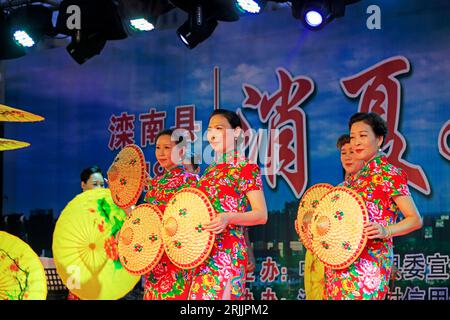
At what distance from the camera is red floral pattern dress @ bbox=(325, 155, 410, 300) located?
4.09 metres

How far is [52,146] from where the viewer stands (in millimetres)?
8289

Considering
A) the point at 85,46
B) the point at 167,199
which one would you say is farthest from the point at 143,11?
the point at 167,199

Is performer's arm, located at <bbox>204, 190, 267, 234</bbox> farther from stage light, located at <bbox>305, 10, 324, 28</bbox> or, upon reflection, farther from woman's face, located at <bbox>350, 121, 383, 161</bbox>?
stage light, located at <bbox>305, 10, 324, 28</bbox>

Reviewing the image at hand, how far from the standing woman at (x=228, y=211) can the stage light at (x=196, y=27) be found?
2502 millimetres

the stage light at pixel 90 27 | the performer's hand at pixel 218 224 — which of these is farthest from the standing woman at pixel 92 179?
the performer's hand at pixel 218 224

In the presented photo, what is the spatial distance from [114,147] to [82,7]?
1.40 metres

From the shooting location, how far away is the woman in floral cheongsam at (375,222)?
409 centimetres

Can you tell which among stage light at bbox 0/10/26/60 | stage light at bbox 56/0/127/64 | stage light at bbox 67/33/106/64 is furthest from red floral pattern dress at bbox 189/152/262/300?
stage light at bbox 0/10/26/60

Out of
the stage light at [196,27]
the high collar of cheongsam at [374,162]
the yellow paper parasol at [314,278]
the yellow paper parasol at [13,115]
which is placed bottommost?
the yellow paper parasol at [314,278]

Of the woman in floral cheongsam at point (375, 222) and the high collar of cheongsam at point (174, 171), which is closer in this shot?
the woman in floral cheongsam at point (375, 222)

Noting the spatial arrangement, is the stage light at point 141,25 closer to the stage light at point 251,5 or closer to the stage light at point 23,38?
the stage light at point 251,5

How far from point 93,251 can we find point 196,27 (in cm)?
221

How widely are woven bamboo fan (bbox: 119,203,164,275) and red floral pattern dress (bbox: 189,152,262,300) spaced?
0.51 m

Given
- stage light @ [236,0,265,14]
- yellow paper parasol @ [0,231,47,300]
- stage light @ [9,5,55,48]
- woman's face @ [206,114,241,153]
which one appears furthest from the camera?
stage light @ [9,5,55,48]
